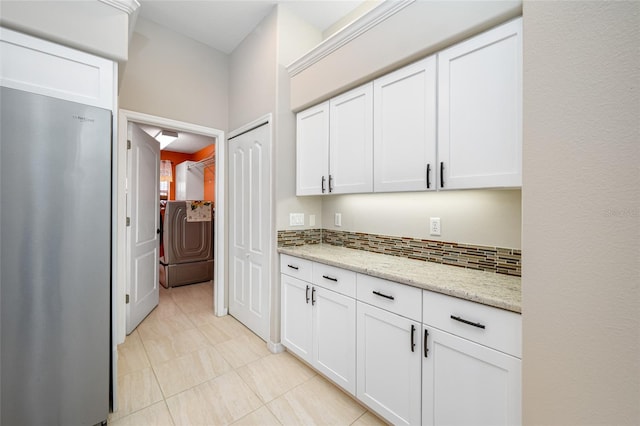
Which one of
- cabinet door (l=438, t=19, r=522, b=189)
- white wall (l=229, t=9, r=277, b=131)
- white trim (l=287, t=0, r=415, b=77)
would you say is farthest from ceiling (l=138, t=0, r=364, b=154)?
cabinet door (l=438, t=19, r=522, b=189)

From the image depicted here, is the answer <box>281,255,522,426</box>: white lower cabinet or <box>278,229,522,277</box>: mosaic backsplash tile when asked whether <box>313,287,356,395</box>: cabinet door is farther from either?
<box>278,229,522,277</box>: mosaic backsplash tile

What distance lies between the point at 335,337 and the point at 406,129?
142 cm

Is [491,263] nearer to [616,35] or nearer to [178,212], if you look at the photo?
[616,35]

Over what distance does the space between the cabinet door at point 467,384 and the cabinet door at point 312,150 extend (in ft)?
4.40

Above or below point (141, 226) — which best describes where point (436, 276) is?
below

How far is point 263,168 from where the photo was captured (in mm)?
2447

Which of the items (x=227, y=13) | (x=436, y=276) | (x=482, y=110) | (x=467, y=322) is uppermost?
(x=227, y=13)

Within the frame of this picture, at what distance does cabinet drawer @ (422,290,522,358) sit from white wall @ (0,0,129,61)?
218 cm

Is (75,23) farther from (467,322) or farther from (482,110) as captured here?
(467,322)

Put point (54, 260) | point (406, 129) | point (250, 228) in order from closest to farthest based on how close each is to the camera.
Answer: point (54, 260) → point (406, 129) → point (250, 228)

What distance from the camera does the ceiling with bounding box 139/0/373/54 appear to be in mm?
2291

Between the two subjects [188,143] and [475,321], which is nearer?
[475,321]

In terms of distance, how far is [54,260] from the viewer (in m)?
1.28

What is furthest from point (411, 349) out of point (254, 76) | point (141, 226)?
point (141, 226)
